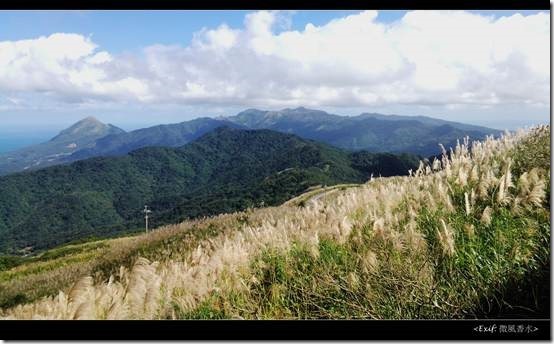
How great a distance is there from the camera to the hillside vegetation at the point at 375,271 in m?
3.89

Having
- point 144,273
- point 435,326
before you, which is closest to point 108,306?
point 144,273

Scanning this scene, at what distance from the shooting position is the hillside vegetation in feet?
12.8

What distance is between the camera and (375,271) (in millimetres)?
4129

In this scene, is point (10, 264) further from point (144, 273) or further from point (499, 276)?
point (499, 276)

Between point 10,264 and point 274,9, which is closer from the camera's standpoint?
point 274,9

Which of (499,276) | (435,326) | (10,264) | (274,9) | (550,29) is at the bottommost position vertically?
(10,264)

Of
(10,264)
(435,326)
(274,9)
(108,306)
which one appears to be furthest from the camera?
(10,264)

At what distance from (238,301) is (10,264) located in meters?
36.5

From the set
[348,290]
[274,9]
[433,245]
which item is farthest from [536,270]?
[274,9]

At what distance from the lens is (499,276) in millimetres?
3848

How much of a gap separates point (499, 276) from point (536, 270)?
306 mm

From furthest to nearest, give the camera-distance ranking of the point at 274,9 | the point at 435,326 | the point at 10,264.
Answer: the point at 10,264 → the point at 274,9 → the point at 435,326
